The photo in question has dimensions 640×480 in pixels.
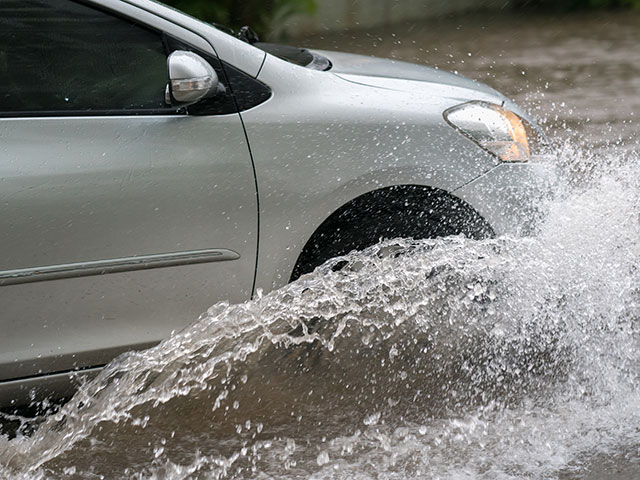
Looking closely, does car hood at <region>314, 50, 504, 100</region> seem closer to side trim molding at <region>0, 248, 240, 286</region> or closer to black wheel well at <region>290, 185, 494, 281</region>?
black wheel well at <region>290, 185, 494, 281</region>

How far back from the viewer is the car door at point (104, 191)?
325 centimetres

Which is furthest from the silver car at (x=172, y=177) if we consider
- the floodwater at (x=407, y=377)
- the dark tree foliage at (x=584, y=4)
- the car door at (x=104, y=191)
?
the dark tree foliage at (x=584, y=4)

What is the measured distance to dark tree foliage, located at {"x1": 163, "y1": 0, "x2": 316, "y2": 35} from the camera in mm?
9016

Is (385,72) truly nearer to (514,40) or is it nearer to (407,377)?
(407,377)

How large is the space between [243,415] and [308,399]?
273 mm

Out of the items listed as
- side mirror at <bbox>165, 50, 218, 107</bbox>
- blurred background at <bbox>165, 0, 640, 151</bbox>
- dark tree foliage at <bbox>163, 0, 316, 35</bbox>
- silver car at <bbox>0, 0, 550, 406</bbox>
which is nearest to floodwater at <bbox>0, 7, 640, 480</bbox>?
silver car at <bbox>0, 0, 550, 406</bbox>

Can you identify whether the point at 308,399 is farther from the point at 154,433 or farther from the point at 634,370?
the point at 634,370

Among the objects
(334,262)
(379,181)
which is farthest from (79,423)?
(379,181)

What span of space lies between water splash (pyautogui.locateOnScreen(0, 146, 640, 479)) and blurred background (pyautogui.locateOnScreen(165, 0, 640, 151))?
3075 millimetres

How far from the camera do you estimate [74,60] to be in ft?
11.1

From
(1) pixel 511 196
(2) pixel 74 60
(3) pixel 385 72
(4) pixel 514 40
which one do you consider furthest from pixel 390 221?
(4) pixel 514 40

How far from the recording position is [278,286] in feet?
11.8

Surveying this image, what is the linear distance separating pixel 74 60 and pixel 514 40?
9228 millimetres

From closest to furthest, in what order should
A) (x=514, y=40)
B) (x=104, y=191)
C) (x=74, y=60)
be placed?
(x=104, y=191), (x=74, y=60), (x=514, y=40)
